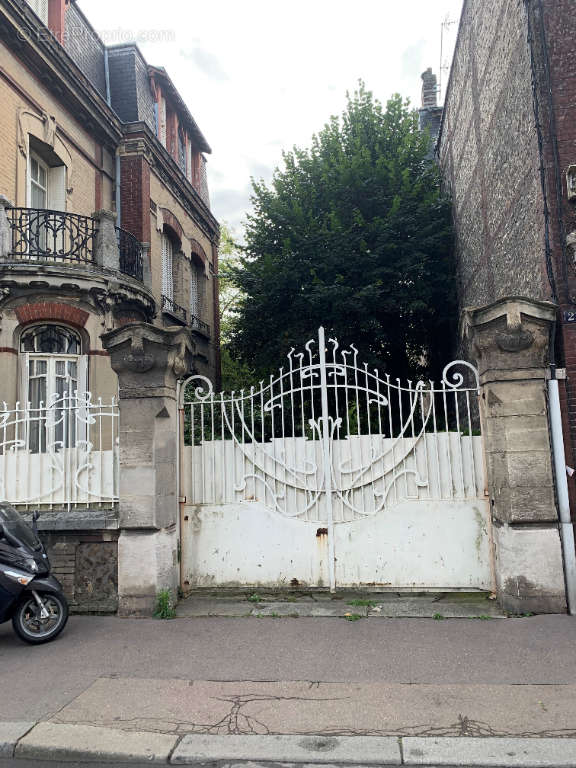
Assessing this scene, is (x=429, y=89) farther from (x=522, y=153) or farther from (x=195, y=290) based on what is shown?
(x=522, y=153)

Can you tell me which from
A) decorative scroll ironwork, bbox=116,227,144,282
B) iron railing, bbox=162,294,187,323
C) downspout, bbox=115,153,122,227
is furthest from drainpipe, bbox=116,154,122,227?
iron railing, bbox=162,294,187,323

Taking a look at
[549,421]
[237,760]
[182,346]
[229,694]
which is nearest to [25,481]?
[182,346]

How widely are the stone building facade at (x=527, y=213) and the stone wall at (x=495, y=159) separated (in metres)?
0.02

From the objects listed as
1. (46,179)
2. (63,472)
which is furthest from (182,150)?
(63,472)

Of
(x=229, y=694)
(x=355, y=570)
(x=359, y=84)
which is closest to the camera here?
(x=229, y=694)

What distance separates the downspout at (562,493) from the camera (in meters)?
5.36

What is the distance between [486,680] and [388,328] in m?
10.4

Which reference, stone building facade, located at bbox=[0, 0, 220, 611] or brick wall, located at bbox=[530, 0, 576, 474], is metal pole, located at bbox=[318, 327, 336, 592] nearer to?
stone building facade, located at bbox=[0, 0, 220, 611]

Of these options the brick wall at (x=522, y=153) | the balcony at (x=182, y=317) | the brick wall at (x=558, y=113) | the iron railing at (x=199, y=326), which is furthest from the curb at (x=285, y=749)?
the iron railing at (x=199, y=326)

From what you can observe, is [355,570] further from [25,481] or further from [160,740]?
[25,481]

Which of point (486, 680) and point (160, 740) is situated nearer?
point (160, 740)

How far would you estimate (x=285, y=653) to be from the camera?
4.56 metres

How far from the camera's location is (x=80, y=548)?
5.89m

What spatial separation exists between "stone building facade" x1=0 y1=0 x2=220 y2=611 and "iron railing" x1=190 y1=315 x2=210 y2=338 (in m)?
A: 1.42
